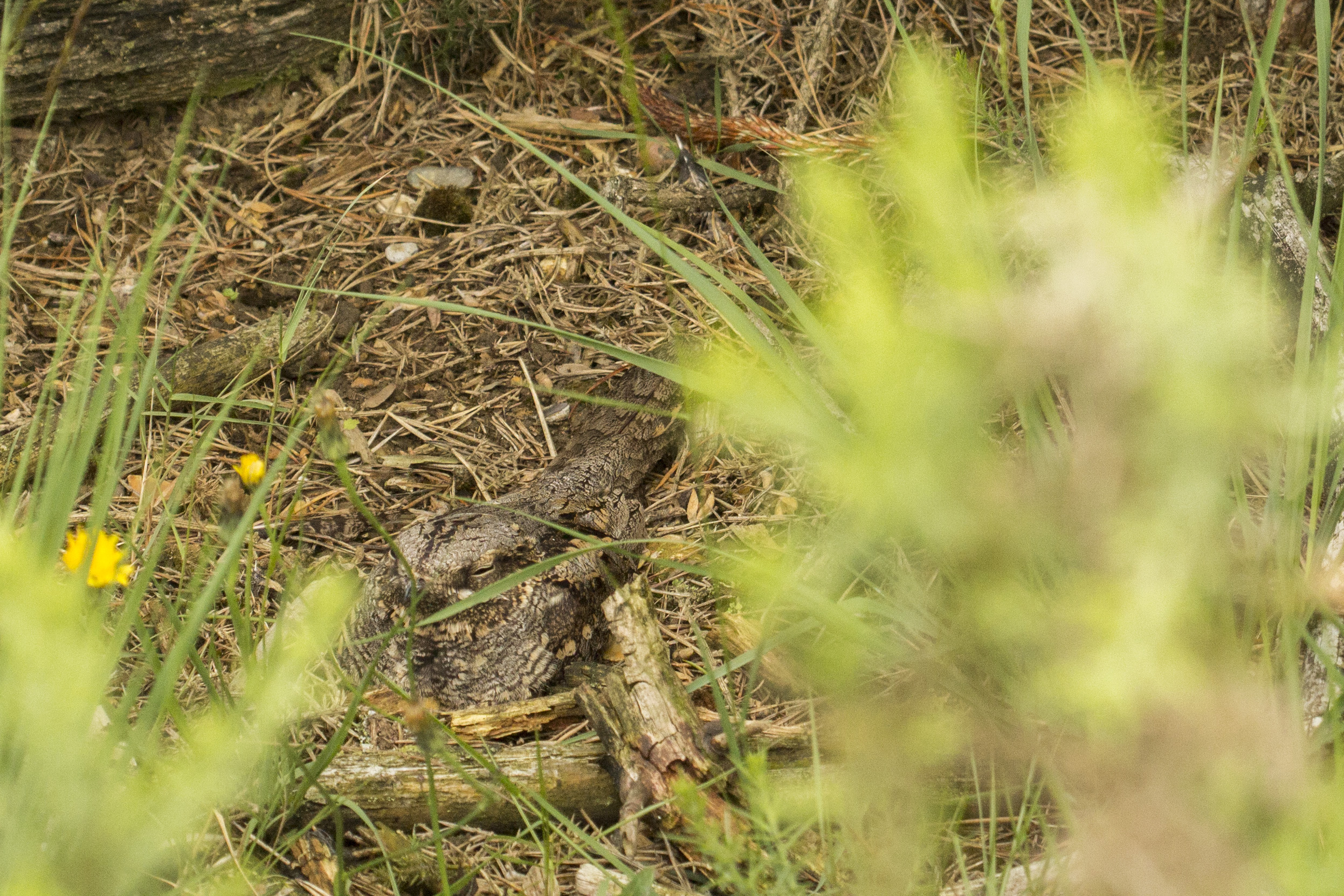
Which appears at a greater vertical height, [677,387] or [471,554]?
[677,387]

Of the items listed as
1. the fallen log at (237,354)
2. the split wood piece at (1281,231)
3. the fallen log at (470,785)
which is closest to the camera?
the fallen log at (470,785)

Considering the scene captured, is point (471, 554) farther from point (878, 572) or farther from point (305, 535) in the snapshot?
point (878, 572)

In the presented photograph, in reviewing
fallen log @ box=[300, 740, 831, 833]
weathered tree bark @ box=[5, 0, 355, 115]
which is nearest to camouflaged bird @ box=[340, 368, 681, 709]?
fallen log @ box=[300, 740, 831, 833]

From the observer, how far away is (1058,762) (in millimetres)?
511

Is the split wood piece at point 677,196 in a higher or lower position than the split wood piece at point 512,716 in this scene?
higher

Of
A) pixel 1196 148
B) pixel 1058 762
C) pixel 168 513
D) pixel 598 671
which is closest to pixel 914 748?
pixel 1058 762

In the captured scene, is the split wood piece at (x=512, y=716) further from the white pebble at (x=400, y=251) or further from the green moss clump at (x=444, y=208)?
the green moss clump at (x=444, y=208)

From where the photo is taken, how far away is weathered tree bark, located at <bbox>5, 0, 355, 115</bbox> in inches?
87.7

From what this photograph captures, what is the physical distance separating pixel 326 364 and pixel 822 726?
1.41 m

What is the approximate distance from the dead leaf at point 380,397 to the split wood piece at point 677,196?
0.68 metres

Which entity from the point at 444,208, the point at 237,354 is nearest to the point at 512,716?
the point at 237,354

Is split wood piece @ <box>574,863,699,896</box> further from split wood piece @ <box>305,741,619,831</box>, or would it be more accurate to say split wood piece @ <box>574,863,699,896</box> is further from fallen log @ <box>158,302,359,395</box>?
fallen log @ <box>158,302,359,395</box>

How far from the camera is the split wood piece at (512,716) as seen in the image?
141 centimetres

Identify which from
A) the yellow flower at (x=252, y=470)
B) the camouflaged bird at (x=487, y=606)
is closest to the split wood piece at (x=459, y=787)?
the camouflaged bird at (x=487, y=606)
